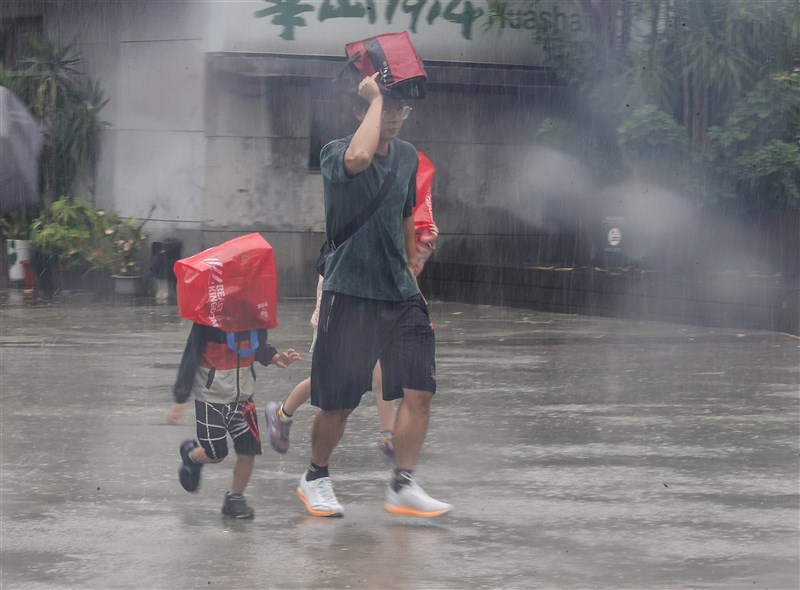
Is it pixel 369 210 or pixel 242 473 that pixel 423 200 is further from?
pixel 242 473

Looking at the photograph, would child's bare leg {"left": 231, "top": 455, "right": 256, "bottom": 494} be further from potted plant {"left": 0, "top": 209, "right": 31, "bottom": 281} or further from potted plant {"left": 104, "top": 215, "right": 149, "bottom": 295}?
Result: potted plant {"left": 0, "top": 209, "right": 31, "bottom": 281}

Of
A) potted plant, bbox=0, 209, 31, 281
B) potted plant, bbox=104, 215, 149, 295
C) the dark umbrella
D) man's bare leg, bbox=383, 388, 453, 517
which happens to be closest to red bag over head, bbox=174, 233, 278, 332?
man's bare leg, bbox=383, 388, 453, 517

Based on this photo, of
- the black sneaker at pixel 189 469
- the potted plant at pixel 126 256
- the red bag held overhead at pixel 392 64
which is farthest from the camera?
the potted plant at pixel 126 256

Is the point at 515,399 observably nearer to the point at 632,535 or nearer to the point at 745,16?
the point at 632,535

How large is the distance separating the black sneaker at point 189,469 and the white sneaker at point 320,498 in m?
0.48

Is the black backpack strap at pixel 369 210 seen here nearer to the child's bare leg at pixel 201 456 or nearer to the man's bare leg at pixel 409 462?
the man's bare leg at pixel 409 462

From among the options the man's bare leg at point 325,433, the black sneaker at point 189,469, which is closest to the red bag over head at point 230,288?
the man's bare leg at point 325,433

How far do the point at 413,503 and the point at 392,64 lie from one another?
6.33 ft

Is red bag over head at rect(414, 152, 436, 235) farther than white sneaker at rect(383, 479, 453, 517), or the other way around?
red bag over head at rect(414, 152, 436, 235)

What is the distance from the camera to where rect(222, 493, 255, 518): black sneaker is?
6066 millimetres

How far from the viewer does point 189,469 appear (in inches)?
247

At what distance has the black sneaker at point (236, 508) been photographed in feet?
19.9

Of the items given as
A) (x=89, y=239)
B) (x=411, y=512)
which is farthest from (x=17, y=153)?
(x=411, y=512)

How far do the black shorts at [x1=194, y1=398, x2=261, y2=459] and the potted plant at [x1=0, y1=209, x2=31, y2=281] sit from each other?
1276 centimetres
